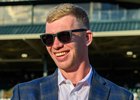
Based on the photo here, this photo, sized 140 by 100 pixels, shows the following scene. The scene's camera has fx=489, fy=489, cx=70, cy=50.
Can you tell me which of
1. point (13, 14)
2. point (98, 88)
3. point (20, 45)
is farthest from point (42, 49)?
point (98, 88)

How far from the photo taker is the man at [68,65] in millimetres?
2545

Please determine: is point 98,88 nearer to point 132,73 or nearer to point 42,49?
point 42,49

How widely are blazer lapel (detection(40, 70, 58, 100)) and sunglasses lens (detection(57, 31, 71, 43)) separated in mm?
246

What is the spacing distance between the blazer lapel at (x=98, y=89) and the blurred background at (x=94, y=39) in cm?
2052

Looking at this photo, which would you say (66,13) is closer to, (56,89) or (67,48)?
(67,48)

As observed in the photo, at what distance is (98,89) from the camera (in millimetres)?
2715

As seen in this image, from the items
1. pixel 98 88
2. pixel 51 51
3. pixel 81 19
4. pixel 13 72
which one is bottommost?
pixel 13 72

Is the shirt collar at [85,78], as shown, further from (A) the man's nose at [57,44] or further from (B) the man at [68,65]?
(A) the man's nose at [57,44]

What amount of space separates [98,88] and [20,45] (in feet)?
77.0

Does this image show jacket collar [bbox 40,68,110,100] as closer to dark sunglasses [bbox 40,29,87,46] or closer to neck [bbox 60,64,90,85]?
neck [bbox 60,64,90,85]

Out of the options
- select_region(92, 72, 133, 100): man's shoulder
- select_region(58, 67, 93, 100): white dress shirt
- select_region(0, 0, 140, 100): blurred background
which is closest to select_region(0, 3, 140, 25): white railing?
select_region(0, 0, 140, 100): blurred background

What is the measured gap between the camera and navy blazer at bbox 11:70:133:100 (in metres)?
2.60

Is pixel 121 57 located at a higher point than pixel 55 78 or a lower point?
lower

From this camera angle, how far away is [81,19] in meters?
2.60
